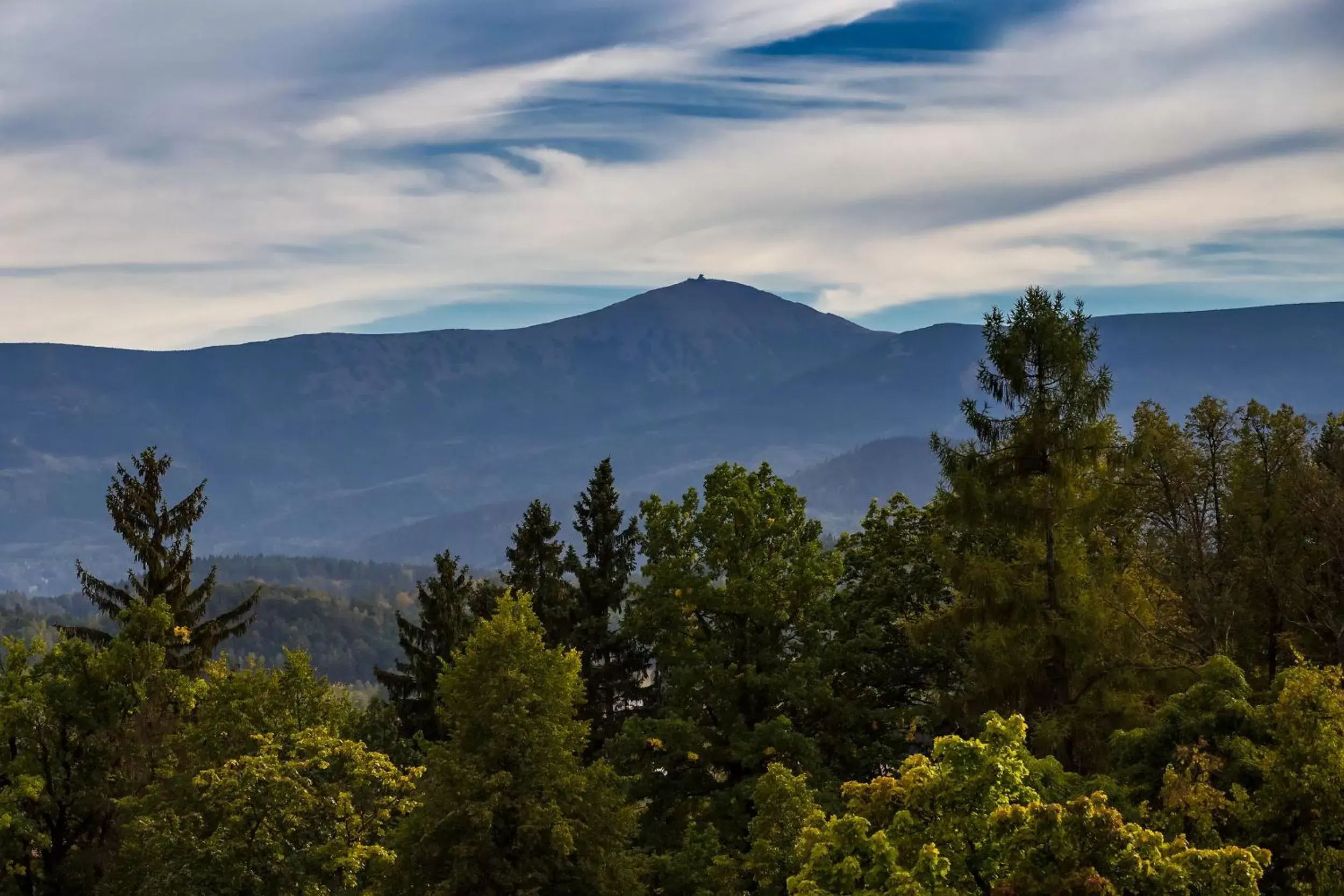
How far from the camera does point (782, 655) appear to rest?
32594 mm

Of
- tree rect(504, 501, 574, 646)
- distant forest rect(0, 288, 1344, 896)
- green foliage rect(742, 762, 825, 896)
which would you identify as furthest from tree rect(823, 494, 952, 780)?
tree rect(504, 501, 574, 646)

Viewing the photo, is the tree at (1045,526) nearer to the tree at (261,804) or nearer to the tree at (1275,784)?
the tree at (1275,784)

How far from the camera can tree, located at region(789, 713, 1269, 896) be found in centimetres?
1313

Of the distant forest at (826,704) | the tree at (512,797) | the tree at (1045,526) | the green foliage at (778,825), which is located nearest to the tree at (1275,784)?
the distant forest at (826,704)

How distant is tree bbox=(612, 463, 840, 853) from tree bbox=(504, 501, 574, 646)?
46.0 feet

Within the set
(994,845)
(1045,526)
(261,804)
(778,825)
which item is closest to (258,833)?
(261,804)

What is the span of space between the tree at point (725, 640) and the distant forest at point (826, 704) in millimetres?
105

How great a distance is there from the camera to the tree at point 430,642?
48156mm

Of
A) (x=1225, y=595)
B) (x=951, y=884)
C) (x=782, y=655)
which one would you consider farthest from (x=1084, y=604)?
(x=951, y=884)

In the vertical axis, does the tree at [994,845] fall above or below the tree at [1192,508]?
below

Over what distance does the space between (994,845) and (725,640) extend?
18228mm

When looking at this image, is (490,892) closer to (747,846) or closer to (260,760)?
(260,760)

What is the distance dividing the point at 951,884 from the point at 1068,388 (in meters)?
15.6

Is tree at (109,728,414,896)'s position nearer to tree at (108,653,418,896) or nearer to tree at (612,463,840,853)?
tree at (108,653,418,896)
